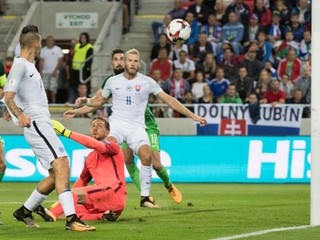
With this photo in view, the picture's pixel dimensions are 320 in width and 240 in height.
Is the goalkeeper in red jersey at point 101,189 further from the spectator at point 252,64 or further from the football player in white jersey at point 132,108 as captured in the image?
the spectator at point 252,64

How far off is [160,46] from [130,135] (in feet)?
39.1

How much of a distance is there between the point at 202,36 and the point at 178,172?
564cm

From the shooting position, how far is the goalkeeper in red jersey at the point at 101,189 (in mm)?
12656

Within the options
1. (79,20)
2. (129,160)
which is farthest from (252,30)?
(129,160)

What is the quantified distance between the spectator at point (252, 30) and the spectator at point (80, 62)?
3.81m

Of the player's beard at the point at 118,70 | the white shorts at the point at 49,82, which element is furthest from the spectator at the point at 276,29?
the player's beard at the point at 118,70

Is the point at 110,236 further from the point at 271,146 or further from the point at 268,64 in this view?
the point at 268,64

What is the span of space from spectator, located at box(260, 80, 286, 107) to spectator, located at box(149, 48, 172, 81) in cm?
261

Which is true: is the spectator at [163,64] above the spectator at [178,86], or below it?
above

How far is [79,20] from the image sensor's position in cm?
2914

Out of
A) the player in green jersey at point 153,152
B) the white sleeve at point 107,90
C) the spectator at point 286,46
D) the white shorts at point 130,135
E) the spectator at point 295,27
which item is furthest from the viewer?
the spectator at point 295,27

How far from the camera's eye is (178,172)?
2119cm

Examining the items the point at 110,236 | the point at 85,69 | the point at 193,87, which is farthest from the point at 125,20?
the point at 110,236

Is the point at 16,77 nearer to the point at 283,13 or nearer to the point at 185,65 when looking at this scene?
the point at 185,65
